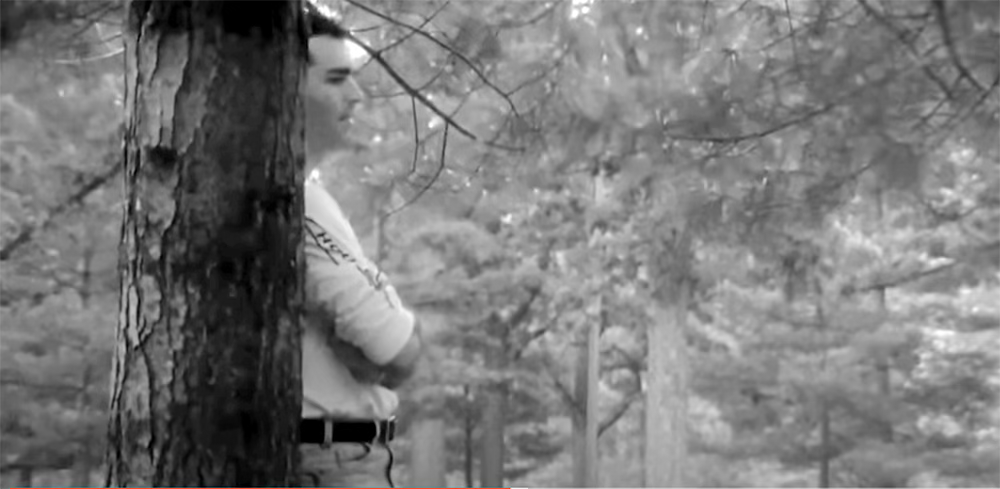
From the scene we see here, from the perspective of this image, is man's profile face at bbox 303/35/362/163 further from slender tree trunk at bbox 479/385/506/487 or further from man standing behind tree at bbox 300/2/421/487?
slender tree trunk at bbox 479/385/506/487

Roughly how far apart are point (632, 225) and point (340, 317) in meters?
9.09

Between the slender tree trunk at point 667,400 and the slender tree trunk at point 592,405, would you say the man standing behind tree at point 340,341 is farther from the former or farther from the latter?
the slender tree trunk at point 592,405

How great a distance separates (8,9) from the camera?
302cm

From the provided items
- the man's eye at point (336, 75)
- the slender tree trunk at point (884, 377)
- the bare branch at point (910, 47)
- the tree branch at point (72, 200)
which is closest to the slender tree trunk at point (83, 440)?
the tree branch at point (72, 200)

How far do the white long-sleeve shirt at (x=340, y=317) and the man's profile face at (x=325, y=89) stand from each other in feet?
0.38

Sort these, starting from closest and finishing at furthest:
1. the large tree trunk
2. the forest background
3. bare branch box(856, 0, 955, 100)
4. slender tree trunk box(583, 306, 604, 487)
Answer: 1. the large tree trunk
2. bare branch box(856, 0, 955, 100)
3. the forest background
4. slender tree trunk box(583, 306, 604, 487)

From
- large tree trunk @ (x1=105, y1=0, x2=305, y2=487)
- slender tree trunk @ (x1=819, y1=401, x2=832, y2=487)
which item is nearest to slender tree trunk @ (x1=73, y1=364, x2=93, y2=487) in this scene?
large tree trunk @ (x1=105, y1=0, x2=305, y2=487)

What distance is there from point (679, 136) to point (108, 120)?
447 cm

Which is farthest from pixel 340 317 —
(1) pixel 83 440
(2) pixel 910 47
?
(1) pixel 83 440

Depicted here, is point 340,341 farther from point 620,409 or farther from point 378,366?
point 620,409

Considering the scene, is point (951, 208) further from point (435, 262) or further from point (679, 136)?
point (679, 136)

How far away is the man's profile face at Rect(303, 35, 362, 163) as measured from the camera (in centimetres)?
246

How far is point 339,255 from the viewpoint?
2.35m

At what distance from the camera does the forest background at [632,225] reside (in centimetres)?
446
